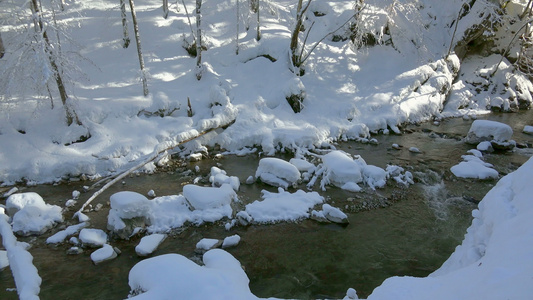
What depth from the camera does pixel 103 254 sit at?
8.29 metres

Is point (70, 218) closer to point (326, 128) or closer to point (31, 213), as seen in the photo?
point (31, 213)

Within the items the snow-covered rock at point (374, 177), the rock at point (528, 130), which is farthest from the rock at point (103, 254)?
the rock at point (528, 130)

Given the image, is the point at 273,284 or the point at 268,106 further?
the point at 268,106

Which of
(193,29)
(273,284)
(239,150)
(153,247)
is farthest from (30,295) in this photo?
(193,29)

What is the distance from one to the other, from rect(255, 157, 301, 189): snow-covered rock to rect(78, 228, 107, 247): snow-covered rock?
5.47 metres

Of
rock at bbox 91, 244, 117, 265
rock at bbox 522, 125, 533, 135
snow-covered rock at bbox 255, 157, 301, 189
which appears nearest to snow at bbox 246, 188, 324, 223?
snow-covered rock at bbox 255, 157, 301, 189

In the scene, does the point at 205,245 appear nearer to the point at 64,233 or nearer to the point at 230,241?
the point at 230,241

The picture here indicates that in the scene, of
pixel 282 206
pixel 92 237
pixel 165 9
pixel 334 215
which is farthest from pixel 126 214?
pixel 165 9

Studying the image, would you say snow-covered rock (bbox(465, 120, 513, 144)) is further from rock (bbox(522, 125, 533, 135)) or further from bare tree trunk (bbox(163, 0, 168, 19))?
bare tree trunk (bbox(163, 0, 168, 19))

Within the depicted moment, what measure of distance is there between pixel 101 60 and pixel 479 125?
1965cm

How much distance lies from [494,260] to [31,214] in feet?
36.5

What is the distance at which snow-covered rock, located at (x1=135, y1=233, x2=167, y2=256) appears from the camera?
8.42 m

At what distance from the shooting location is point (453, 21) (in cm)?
2420

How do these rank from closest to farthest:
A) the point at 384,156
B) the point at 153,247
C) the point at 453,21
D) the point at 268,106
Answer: the point at 153,247
the point at 384,156
the point at 268,106
the point at 453,21
